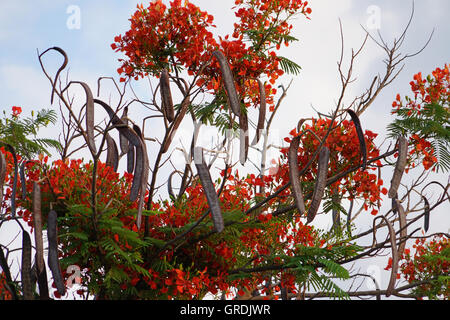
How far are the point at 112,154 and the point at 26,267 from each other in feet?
3.76

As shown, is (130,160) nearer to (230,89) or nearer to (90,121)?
(90,121)

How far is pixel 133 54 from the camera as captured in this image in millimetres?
4680

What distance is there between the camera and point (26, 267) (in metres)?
3.07

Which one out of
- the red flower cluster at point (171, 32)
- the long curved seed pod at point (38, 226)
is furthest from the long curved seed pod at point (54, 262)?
the red flower cluster at point (171, 32)

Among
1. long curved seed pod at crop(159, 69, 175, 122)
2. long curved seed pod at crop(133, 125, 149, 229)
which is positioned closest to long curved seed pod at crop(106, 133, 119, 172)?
long curved seed pod at crop(159, 69, 175, 122)

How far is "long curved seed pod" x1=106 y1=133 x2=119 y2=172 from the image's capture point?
383 cm

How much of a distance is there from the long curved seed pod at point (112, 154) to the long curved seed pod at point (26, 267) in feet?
3.10

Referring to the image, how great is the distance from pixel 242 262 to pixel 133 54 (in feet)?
7.28

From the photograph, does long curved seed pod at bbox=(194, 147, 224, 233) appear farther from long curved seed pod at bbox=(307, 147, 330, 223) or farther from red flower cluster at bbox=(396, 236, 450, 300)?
red flower cluster at bbox=(396, 236, 450, 300)

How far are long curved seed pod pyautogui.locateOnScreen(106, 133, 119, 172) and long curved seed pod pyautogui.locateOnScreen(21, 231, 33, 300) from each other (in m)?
0.95

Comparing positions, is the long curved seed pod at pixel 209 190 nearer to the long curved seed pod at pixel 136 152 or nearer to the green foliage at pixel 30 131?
the long curved seed pod at pixel 136 152
